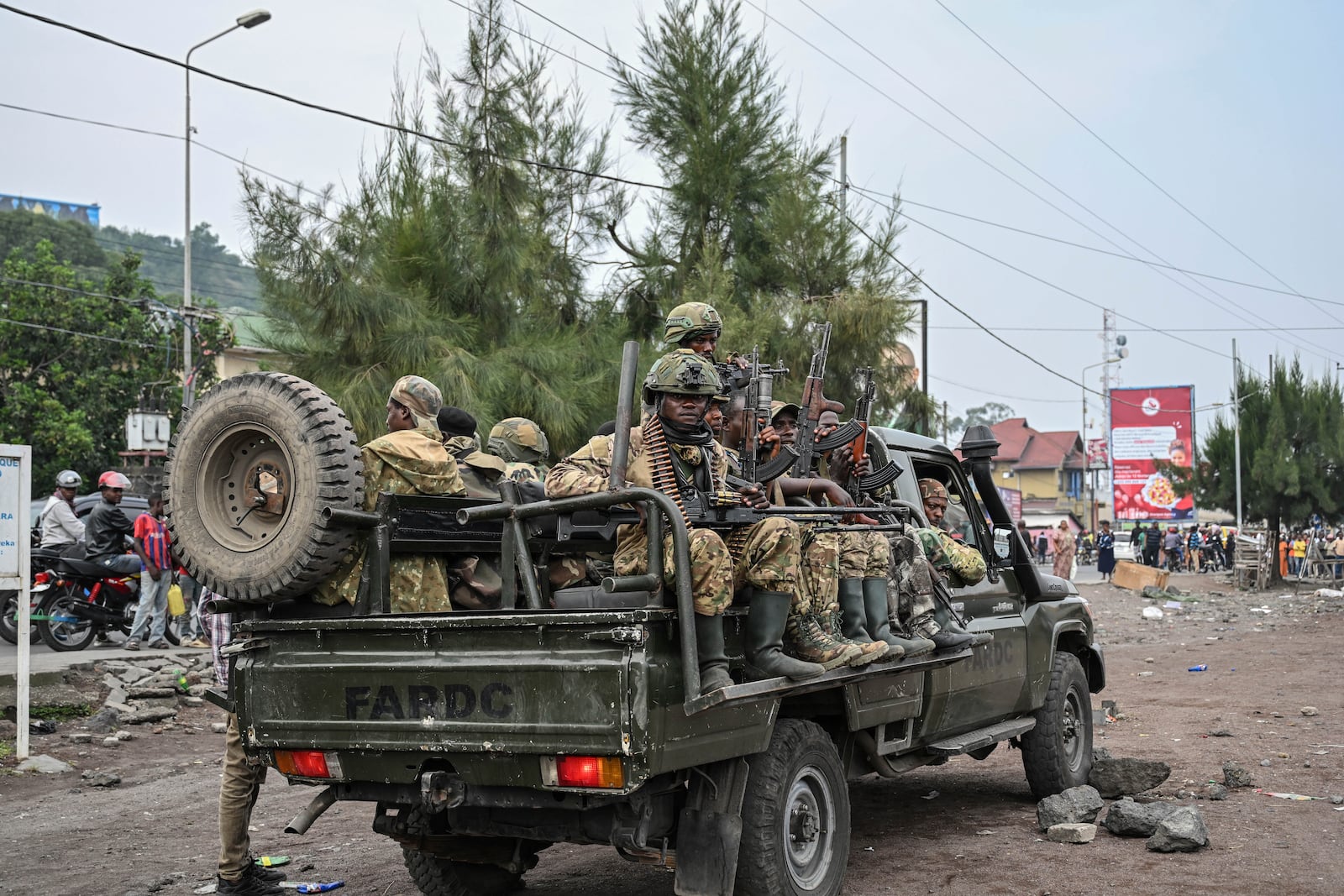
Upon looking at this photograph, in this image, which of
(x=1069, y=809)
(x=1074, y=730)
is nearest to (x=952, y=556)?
(x=1069, y=809)

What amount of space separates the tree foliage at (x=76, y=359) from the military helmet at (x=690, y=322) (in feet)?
81.7

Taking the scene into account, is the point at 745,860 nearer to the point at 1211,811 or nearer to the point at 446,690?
the point at 446,690

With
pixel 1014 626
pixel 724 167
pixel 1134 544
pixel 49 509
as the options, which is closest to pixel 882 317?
pixel 724 167

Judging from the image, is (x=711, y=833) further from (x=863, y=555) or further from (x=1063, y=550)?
(x=1063, y=550)

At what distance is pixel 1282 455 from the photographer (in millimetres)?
35469

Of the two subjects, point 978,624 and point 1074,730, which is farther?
point 1074,730

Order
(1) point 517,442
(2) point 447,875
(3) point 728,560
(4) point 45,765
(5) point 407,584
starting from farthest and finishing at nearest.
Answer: (4) point 45,765, (1) point 517,442, (2) point 447,875, (5) point 407,584, (3) point 728,560

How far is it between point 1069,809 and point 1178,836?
63 centimetres

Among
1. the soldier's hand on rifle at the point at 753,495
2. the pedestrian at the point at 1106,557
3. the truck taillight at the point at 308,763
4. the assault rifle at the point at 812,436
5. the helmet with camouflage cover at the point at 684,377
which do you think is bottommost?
the pedestrian at the point at 1106,557

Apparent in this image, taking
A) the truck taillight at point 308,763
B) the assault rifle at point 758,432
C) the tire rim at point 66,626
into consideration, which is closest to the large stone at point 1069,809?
the assault rifle at point 758,432

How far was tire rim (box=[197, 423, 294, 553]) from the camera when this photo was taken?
4.60m

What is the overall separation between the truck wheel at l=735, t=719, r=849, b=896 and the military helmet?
1.63 meters

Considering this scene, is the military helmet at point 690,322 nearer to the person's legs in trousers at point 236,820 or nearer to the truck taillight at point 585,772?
the truck taillight at point 585,772

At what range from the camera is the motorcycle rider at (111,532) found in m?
13.0
